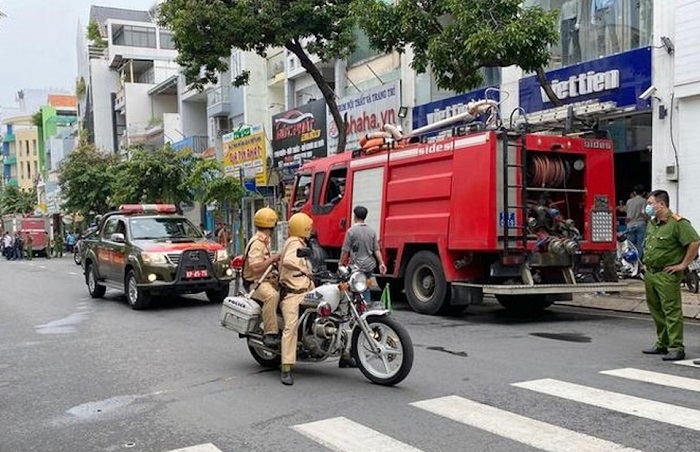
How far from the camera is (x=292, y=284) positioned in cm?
661

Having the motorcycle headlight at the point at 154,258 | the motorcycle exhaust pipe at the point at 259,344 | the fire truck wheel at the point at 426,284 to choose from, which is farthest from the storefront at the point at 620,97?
the motorcycle exhaust pipe at the point at 259,344

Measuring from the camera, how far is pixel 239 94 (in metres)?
32.8

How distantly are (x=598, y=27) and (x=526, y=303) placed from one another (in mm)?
6980

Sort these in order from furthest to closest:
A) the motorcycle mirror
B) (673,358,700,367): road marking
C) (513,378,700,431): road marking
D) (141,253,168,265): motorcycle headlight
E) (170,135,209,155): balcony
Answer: (170,135,209,155): balcony
(141,253,168,265): motorcycle headlight
(673,358,700,367): road marking
the motorcycle mirror
(513,378,700,431): road marking

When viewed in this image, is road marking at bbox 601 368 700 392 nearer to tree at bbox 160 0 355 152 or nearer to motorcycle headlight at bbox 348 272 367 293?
motorcycle headlight at bbox 348 272 367 293

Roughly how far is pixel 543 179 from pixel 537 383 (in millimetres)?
4607

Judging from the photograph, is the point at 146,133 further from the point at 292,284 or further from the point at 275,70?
the point at 292,284

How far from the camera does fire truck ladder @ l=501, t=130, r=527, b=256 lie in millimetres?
9680

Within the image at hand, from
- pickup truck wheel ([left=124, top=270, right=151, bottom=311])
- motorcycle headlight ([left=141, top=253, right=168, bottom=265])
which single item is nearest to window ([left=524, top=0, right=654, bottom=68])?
motorcycle headlight ([left=141, top=253, right=168, bottom=265])

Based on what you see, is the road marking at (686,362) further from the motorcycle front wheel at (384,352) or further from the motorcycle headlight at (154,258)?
the motorcycle headlight at (154,258)

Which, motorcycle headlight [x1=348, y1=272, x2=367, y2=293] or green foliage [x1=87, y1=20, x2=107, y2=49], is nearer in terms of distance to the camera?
motorcycle headlight [x1=348, y1=272, x2=367, y2=293]

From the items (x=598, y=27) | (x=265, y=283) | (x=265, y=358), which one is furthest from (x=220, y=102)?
(x=265, y=283)

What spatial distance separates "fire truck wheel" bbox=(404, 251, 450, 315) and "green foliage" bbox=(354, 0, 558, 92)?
3667 mm

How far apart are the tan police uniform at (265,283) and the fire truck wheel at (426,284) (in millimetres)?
4308
